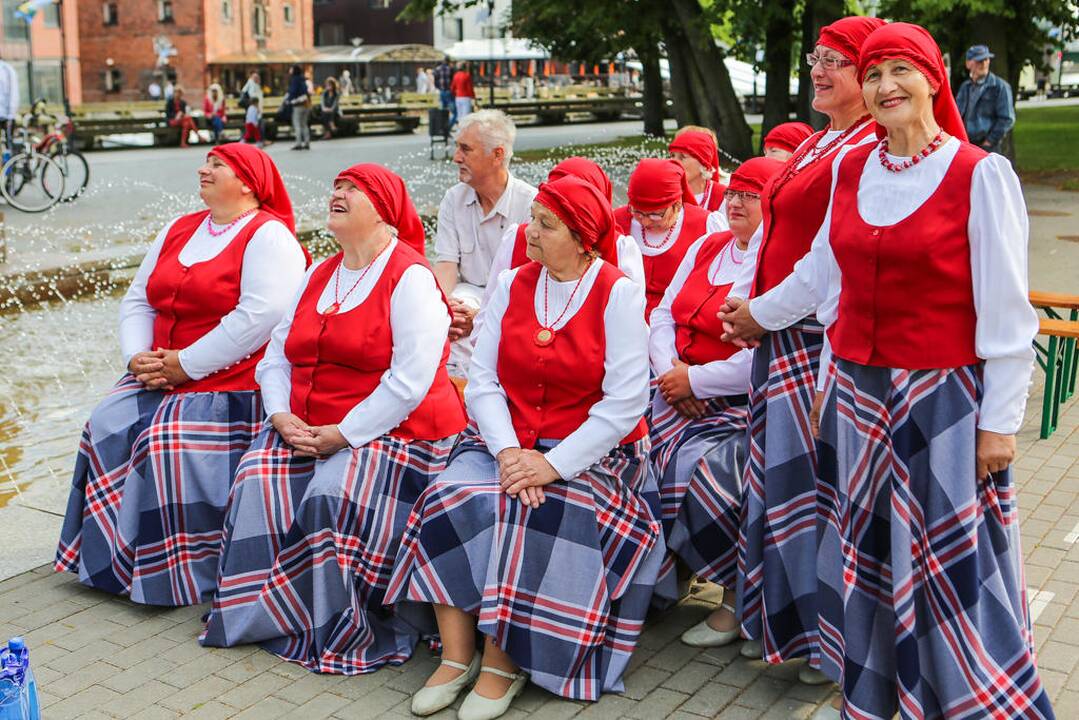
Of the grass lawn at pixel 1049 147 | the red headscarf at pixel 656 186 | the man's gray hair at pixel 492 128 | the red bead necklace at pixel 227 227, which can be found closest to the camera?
the red bead necklace at pixel 227 227

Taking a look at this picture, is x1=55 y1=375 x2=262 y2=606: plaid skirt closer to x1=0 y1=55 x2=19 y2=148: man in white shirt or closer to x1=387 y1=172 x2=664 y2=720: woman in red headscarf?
x1=387 y1=172 x2=664 y2=720: woman in red headscarf

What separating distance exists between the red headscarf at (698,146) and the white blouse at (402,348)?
261 cm

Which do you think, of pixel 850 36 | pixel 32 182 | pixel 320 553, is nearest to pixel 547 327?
pixel 320 553

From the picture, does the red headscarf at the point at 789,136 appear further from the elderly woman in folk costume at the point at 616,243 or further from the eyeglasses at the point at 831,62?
the eyeglasses at the point at 831,62

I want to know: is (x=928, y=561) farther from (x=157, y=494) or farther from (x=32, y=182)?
(x=32, y=182)

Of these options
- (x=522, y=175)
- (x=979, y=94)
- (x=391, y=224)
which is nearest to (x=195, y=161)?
(x=522, y=175)

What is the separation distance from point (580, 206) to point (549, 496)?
3.08 feet

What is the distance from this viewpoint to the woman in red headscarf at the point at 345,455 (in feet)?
15.1

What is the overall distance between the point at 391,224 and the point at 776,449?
163cm

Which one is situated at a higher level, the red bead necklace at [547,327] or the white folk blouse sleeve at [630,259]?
the white folk blouse sleeve at [630,259]

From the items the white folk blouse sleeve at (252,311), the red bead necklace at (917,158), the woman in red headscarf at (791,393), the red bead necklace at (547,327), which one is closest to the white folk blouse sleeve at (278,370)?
the white folk blouse sleeve at (252,311)

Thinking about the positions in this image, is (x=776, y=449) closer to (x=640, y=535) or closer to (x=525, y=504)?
(x=640, y=535)

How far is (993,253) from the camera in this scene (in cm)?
349

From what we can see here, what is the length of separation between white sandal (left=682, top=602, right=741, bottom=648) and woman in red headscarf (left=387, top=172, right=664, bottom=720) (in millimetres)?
373
